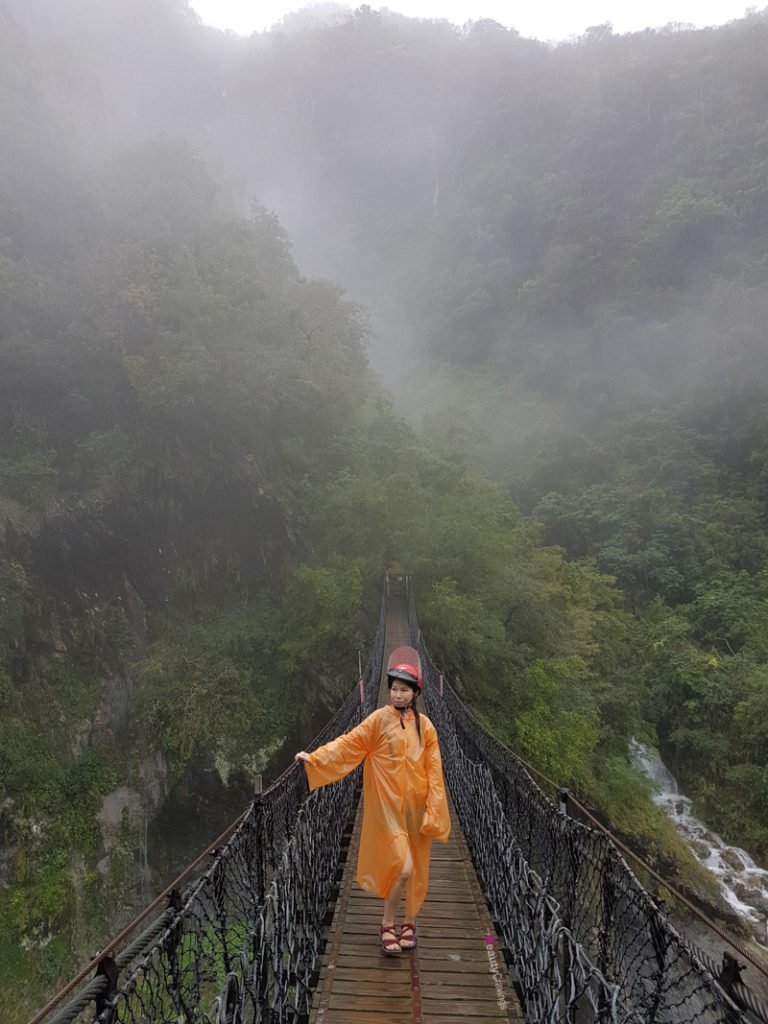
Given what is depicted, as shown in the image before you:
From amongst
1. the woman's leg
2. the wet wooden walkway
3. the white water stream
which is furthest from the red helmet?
the white water stream

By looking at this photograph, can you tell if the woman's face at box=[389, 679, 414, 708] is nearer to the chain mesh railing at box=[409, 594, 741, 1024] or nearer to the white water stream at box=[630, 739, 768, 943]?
the chain mesh railing at box=[409, 594, 741, 1024]

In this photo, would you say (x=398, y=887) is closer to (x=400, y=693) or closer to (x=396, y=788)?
(x=396, y=788)

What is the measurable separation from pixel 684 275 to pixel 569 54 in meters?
30.8

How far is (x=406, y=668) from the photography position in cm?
238

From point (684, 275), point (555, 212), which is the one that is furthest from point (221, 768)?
point (555, 212)

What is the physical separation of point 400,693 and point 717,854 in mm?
12141

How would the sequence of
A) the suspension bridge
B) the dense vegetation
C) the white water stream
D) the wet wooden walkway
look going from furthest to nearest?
the white water stream < the dense vegetation < the wet wooden walkway < the suspension bridge

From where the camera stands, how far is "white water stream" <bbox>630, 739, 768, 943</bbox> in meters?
9.54

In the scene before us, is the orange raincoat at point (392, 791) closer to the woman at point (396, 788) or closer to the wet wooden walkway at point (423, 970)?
the woman at point (396, 788)

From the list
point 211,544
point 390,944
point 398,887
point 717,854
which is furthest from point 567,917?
point 717,854

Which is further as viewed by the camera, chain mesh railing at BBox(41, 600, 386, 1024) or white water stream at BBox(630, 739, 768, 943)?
white water stream at BBox(630, 739, 768, 943)

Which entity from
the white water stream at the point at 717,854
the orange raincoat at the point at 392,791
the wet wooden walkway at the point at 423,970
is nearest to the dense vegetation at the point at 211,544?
the white water stream at the point at 717,854

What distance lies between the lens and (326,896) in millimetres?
3035

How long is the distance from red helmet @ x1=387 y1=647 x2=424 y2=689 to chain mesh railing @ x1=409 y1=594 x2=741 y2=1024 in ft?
2.63
